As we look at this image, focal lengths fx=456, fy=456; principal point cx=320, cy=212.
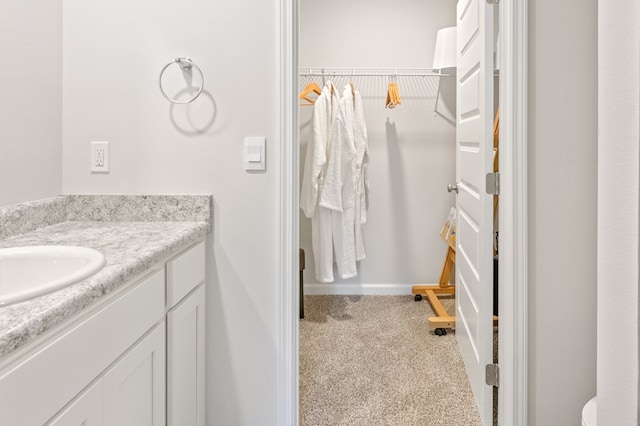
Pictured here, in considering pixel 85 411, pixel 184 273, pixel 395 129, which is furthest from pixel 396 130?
pixel 85 411

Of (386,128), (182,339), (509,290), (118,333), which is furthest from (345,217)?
(118,333)

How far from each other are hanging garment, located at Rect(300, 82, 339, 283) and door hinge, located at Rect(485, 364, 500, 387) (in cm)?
151

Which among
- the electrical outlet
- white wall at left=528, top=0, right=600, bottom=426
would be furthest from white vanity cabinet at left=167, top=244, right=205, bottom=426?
white wall at left=528, top=0, right=600, bottom=426

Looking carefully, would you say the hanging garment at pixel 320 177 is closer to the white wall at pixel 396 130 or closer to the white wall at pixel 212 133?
the white wall at pixel 396 130

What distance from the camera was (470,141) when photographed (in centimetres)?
209

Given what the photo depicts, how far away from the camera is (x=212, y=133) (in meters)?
1.63

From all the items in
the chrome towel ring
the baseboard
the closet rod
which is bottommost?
the baseboard

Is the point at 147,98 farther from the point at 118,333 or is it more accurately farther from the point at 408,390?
the point at 408,390

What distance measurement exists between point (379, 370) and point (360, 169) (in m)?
1.42

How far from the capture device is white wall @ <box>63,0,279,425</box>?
1615 millimetres

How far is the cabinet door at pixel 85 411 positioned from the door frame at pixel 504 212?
82 cm

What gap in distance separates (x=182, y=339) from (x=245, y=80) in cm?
90

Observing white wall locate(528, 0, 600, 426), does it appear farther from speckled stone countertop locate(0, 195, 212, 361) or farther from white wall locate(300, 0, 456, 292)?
white wall locate(300, 0, 456, 292)

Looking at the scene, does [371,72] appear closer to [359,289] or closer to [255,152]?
[359,289]
